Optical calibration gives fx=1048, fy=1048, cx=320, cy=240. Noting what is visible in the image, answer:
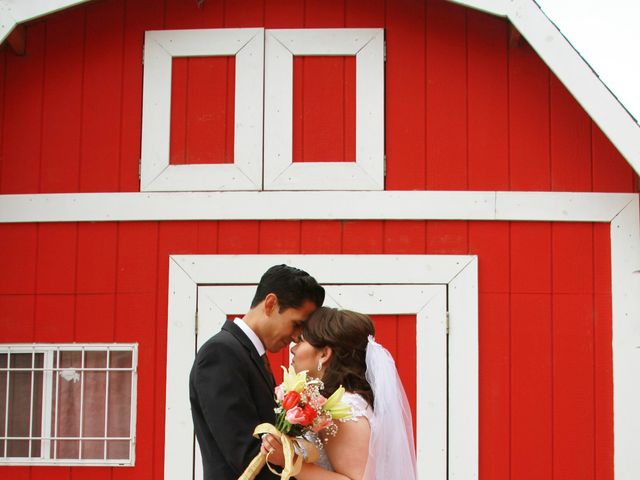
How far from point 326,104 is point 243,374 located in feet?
8.52

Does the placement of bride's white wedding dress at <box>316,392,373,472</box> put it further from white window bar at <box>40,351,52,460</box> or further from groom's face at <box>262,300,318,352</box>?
white window bar at <box>40,351,52,460</box>

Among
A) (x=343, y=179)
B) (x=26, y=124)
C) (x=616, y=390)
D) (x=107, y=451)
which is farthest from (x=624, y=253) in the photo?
(x=26, y=124)

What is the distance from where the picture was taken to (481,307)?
6.13 m

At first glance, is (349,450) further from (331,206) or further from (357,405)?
(331,206)

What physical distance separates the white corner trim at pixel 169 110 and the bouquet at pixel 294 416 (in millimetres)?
2408

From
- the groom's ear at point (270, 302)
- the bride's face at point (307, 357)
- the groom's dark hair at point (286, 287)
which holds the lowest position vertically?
the bride's face at point (307, 357)

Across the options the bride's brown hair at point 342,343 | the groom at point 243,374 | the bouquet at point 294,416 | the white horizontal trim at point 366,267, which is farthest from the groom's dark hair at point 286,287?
the white horizontal trim at point 366,267

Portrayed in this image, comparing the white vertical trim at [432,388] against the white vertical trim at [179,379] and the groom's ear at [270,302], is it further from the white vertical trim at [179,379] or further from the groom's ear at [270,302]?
the groom's ear at [270,302]

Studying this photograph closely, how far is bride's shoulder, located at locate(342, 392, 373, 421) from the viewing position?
14.2 feet

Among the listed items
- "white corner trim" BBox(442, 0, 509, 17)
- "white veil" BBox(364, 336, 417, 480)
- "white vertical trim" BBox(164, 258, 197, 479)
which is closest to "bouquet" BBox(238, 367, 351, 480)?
"white veil" BBox(364, 336, 417, 480)

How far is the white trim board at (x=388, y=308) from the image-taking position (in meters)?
6.04

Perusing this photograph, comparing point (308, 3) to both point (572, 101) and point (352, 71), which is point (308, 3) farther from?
point (572, 101)

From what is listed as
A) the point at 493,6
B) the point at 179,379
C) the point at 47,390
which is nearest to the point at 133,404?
the point at 179,379

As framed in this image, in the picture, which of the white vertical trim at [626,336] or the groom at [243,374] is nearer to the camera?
the groom at [243,374]
